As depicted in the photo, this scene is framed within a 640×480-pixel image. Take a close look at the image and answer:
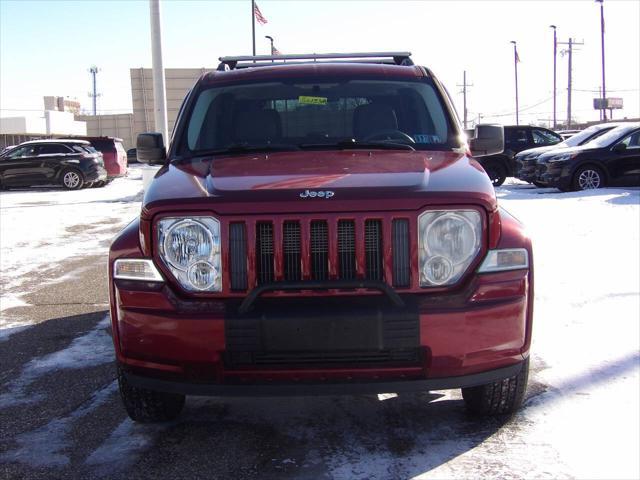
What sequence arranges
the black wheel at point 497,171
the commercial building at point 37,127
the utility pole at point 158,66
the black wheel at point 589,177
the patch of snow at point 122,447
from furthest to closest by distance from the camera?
1. the commercial building at point 37,127
2. the black wheel at point 497,171
3. the utility pole at point 158,66
4. the black wheel at point 589,177
5. the patch of snow at point 122,447

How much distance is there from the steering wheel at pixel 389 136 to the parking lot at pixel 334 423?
1534mm

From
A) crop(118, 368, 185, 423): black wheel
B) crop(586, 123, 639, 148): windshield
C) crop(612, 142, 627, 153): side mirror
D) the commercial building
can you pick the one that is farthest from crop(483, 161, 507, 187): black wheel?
the commercial building

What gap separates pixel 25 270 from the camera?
826 cm

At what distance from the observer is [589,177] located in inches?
589

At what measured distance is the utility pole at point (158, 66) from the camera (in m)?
16.8

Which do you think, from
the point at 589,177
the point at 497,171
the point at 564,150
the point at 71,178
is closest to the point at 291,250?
the point at 589,177

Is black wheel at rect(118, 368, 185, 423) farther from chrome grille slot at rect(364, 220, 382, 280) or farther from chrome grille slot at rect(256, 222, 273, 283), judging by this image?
chrome grille slot at rect(364, 220, 382, 280)

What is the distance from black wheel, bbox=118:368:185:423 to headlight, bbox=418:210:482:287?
1446mm

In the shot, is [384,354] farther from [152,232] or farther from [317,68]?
[317,68]

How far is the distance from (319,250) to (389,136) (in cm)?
145

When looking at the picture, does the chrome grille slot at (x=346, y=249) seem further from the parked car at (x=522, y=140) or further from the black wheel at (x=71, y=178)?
the black wheel at (x=71, y=178)

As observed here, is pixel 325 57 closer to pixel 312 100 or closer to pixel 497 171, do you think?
pixel 312 100

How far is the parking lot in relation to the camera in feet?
10.0

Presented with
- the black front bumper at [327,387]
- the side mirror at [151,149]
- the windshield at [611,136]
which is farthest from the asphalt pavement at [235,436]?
the windshield at [611,136]
